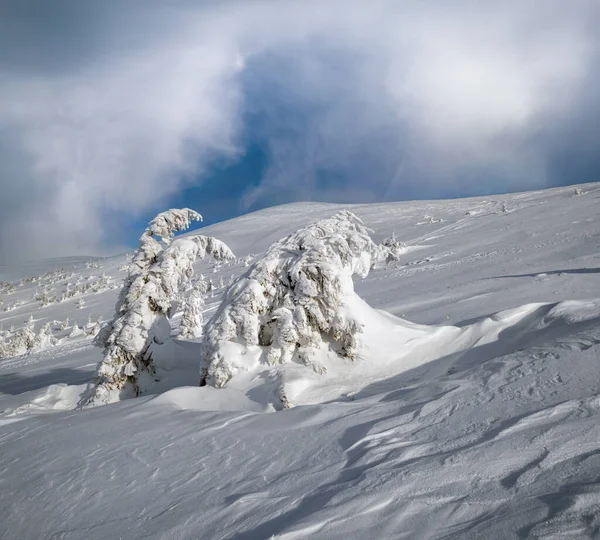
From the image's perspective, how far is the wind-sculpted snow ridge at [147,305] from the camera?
1173 cm

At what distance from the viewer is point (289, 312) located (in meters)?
10.5

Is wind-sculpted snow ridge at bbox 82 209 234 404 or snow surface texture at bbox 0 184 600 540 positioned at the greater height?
wind-sculpted snow ridge at bbox 82 209 234 404

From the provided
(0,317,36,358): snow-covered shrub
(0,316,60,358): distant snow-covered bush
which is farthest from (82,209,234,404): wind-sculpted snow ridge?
(0,317,36,358): snow-covered shrub

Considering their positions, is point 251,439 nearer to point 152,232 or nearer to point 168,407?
point 168,407

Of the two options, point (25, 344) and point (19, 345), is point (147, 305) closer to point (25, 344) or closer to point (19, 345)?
point (25, 344)

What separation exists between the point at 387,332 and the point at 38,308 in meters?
58.3

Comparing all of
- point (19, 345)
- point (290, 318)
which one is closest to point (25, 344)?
point (19, 345)

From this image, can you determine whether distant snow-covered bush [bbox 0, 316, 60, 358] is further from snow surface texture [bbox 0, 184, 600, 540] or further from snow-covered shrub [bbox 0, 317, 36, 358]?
snow surface texture [bbox 0, 184, 600, 540]

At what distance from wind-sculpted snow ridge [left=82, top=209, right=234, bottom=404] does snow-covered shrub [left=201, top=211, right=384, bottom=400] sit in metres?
2.27

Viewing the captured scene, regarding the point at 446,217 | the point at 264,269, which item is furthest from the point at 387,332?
the point at 446,217

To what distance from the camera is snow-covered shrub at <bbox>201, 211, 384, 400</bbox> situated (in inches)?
403

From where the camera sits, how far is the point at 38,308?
5603cm

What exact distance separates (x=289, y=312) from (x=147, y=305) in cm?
458

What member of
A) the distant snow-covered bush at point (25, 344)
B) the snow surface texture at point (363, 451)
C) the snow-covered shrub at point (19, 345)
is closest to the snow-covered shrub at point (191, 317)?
the snow surface texture at point (363, 451)
